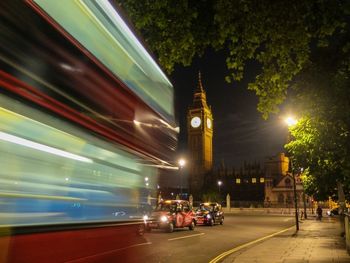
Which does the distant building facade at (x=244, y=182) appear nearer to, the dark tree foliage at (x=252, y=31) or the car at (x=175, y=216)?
the car at (x=175, y=216)

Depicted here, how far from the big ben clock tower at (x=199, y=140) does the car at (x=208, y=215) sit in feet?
305

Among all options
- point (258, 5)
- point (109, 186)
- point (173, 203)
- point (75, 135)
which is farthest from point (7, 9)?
point (173, 203)

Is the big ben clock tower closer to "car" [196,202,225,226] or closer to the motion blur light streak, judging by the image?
"car" [196,202,225,226]

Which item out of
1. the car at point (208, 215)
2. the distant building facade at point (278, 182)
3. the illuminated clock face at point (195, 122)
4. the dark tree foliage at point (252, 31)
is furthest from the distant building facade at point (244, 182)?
the dark tree foliage at point (252, 31)

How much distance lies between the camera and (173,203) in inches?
1013

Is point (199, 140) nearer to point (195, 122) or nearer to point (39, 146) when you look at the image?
point (195, 122)

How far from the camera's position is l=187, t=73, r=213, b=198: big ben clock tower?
132 meters

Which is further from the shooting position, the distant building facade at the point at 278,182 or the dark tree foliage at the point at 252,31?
the distant building facade at the point at 278,182

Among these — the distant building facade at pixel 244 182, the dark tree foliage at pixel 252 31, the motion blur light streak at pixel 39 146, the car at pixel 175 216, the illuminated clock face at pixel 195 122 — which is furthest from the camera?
the illuminated clock face at pixel 195 122

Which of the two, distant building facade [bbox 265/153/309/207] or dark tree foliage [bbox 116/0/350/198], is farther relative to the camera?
distant building facade [bbox 265/153/309/207]

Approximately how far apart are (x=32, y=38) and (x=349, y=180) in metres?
14.9

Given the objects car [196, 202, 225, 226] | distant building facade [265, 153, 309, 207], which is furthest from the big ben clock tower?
car [196, 202, 225, 226]

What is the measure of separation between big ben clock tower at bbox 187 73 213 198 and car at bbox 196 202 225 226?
93064 millimetres

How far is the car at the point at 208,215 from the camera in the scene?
31.8m
